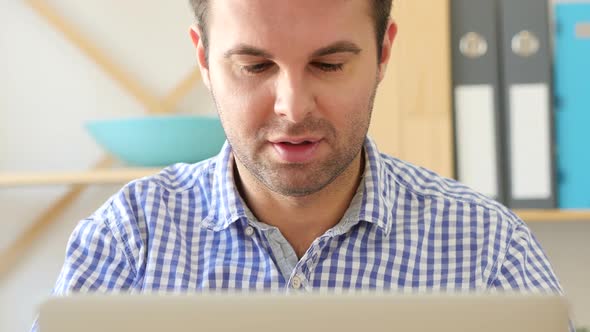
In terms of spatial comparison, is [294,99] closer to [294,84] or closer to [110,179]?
[294,84]

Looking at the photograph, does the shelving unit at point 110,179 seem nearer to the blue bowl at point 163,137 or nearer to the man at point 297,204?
the blue bowl at point 163,137

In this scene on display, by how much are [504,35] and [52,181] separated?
811 mm

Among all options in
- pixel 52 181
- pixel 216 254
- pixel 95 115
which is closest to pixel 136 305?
pixel 216 254

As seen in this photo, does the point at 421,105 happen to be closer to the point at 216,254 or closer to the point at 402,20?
the point at 402,20

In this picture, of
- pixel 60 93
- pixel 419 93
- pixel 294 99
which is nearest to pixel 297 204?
pixel 294 99

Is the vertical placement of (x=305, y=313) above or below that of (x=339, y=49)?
below

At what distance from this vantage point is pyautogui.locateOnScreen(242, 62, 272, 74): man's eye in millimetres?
916

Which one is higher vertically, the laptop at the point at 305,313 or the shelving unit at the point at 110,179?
the shelving unit at the point at 110,179

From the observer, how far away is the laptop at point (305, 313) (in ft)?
1.47

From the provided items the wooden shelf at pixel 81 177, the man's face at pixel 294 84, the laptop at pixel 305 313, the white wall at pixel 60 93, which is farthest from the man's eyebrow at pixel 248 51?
the white wall at pixel 60 93

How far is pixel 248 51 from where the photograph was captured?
35.6 inches

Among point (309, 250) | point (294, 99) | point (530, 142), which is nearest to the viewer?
point (294, 99)

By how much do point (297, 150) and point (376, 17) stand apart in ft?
0.63

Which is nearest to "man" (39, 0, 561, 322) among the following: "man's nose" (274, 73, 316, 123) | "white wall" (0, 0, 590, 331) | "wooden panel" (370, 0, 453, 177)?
"man's nose" (274, 73, 316, 123)
